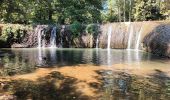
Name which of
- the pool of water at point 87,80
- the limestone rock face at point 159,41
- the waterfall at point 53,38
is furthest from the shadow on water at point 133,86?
the waterfall at point 53,38

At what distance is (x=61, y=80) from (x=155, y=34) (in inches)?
482

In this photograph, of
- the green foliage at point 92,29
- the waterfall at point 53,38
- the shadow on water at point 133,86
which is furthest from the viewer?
the waterfall at point 53,38

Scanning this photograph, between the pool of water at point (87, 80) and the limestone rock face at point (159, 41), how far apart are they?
4.00 meters

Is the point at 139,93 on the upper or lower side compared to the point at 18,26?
lower

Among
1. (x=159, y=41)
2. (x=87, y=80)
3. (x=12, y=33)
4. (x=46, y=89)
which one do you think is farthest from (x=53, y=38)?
(x=46, y=89)

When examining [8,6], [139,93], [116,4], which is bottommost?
[139,93]

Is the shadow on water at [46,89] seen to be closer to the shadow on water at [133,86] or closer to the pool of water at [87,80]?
the pool of water at [87,80]

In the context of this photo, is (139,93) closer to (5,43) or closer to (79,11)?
(5,43)

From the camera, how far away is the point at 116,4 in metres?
48.6

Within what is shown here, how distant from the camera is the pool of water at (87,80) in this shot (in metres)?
9.98

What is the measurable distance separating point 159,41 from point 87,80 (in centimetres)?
1085

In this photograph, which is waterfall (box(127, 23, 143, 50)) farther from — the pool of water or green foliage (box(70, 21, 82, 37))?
the pool of water

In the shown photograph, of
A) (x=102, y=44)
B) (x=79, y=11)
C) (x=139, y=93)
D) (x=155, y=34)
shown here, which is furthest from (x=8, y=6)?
(x=79, y=11)

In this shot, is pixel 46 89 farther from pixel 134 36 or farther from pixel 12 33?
pixel 12 33
